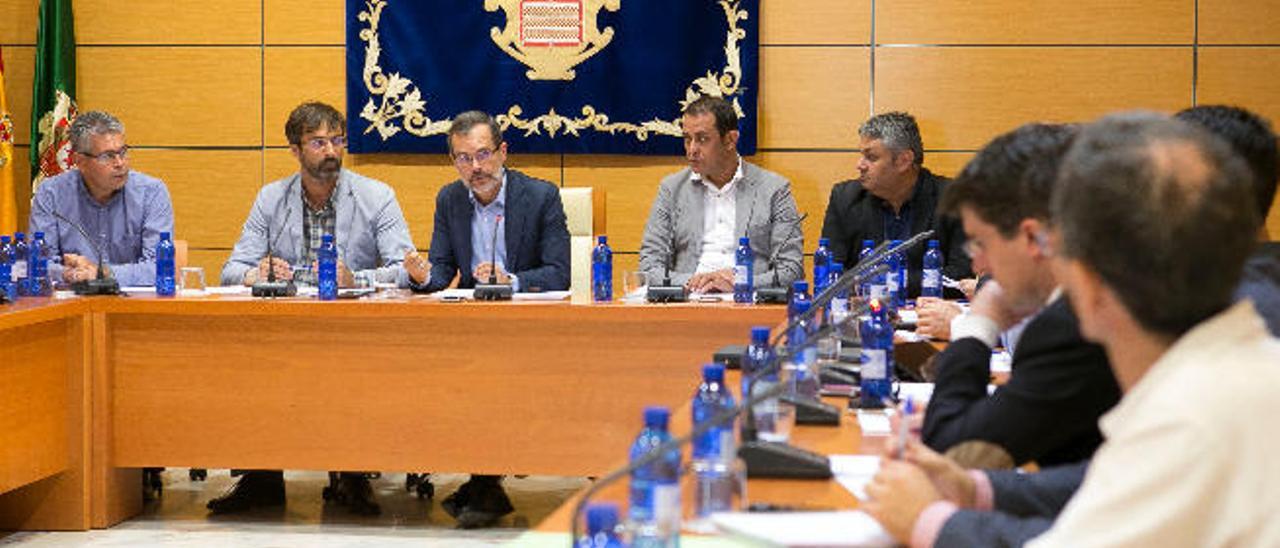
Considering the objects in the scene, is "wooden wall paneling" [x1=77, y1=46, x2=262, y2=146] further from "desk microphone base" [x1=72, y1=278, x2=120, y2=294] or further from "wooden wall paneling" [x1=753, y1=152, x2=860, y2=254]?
"wooden wall paneling" [x1=753, y1=152, x2=860, y2=254]

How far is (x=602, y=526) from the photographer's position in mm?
1732

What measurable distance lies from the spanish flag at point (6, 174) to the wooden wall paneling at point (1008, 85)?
3866 mm

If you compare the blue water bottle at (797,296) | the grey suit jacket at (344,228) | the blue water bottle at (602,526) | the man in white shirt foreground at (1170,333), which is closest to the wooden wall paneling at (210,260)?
the grey suit jacket at (344,228)

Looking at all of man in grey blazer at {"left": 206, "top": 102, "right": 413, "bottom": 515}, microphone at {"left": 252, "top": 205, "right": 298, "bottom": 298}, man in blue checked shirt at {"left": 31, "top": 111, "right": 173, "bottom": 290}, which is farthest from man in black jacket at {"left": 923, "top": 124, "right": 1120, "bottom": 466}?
man in blue checked shirt at {"left": 31, "top": 111, "right": 173, "bottom": 290}

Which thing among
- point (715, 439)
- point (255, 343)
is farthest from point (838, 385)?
point (255, 343)

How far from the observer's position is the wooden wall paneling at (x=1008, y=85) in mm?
7020

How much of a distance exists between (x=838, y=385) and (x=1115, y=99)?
4105 mm

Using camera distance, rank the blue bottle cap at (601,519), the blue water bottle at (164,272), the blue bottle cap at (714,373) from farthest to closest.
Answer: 1. the blue water bottle at (164,272)
2. the blue bottle cap at (714,373)
3. the blue bottle cap at (601,519)

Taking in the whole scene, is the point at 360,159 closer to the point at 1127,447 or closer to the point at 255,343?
the point at 255,343

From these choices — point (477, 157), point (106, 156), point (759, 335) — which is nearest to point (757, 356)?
point (759, 335)

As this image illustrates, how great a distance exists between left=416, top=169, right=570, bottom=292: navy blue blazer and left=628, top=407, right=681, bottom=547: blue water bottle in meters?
3.94

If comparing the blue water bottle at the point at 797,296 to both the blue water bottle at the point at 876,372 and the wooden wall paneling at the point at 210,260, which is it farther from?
the wooden wall paneling at the point at 210,260

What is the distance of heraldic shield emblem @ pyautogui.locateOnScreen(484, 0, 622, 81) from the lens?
23.4 feet

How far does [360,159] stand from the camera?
7.38 m
